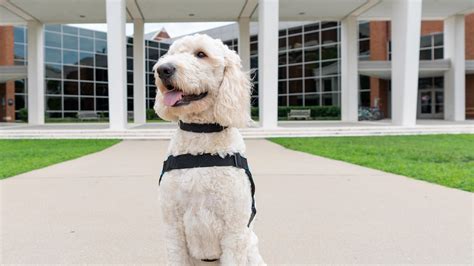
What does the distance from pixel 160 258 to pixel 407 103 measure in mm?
17888

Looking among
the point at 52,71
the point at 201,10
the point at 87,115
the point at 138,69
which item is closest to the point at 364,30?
the point at 201,10

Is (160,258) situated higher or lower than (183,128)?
lower

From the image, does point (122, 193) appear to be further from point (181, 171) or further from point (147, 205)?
point (181, 171)

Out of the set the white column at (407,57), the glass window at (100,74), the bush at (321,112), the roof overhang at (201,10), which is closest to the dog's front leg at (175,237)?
the white column at (407,57)

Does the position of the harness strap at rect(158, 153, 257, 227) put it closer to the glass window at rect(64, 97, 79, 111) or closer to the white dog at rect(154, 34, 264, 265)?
the white dog at rect(154, 34, 264, 265)

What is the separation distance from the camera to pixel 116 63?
59.1 ft

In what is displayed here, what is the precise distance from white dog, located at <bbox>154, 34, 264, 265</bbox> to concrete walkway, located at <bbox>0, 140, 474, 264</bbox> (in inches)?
50.9

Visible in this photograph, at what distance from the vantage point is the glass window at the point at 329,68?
33.3 metres

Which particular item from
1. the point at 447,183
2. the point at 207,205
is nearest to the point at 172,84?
the point at 207,205

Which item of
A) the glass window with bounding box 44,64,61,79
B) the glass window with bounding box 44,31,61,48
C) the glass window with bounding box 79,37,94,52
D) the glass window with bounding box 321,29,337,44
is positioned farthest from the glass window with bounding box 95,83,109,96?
the glass window with bounding box 321,29,337,44

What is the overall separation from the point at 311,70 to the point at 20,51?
24769 mm

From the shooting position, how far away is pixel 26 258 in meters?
3.71

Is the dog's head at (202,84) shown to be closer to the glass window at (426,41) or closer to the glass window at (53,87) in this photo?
the glass window at (53,87)

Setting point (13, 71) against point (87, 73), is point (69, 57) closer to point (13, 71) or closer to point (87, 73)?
point (87, 73)
